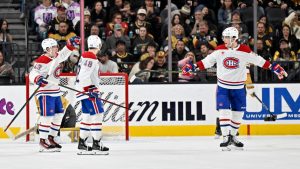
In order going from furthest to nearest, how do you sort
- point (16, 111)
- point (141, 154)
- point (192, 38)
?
point (192, 38) < point (16, 111) < point (141, 154)

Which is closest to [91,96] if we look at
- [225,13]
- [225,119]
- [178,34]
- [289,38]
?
[225,119]

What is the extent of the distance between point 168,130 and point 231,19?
8.23ft

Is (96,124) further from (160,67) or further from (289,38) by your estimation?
(289,38)

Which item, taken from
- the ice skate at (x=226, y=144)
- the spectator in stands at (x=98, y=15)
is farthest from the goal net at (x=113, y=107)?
the ice skate at (x=226, y=144)

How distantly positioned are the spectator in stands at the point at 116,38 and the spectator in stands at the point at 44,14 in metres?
0.98

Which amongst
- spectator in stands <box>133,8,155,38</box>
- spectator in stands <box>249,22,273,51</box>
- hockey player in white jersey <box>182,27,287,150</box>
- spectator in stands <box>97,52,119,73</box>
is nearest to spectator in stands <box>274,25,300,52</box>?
spectator in stands <box>249,22,273,51</box>

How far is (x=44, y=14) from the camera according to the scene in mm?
16047

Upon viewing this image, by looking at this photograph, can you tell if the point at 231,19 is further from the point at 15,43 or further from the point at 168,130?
the point at 15,43

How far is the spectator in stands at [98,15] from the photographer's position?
16.3 metres

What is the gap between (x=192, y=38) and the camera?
52.4 feet

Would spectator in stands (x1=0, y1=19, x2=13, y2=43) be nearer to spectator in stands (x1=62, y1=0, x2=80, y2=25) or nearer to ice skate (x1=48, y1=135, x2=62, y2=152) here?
spectator in stands (x1=62, y1=0, x2=80, y2=25)

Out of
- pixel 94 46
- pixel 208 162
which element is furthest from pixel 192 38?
pixel 208 162

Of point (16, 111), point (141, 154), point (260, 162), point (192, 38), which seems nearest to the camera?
point (260, 162)

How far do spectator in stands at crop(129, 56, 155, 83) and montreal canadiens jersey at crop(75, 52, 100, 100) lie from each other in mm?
3322
